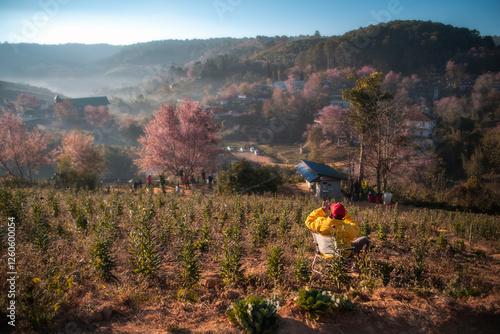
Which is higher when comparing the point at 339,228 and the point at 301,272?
the point at 339,228

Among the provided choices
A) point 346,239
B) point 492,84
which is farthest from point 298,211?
A: point 492,84

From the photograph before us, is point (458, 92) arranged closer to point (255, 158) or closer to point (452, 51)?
point (452, 51)

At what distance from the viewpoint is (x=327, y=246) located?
483 centimetres

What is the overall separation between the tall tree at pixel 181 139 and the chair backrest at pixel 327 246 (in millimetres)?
16394

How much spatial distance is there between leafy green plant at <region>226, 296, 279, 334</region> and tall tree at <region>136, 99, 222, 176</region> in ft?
57.8

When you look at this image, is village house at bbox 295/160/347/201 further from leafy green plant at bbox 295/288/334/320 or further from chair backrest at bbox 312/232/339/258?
leafy green plant at bbox 295/288/334/320

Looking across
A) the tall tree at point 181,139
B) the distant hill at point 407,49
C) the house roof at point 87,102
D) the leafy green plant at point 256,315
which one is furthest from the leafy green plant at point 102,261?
the house roof at point 87,102

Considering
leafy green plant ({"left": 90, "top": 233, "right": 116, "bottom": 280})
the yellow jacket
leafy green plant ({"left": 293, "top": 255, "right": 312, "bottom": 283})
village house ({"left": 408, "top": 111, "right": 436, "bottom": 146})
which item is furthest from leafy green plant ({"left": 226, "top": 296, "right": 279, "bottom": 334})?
village house ({"left": 408, "top": 111, "right": 436, "bottom": 146})

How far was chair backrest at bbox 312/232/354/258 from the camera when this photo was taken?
4.51m

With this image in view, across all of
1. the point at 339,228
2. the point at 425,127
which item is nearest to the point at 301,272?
the point at 339,228

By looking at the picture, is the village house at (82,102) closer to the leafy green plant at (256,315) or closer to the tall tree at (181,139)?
the tall tree at (181,139)

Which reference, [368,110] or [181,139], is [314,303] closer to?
[368,110]

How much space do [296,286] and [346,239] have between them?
121 centimetres

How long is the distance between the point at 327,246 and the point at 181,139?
17129mm
